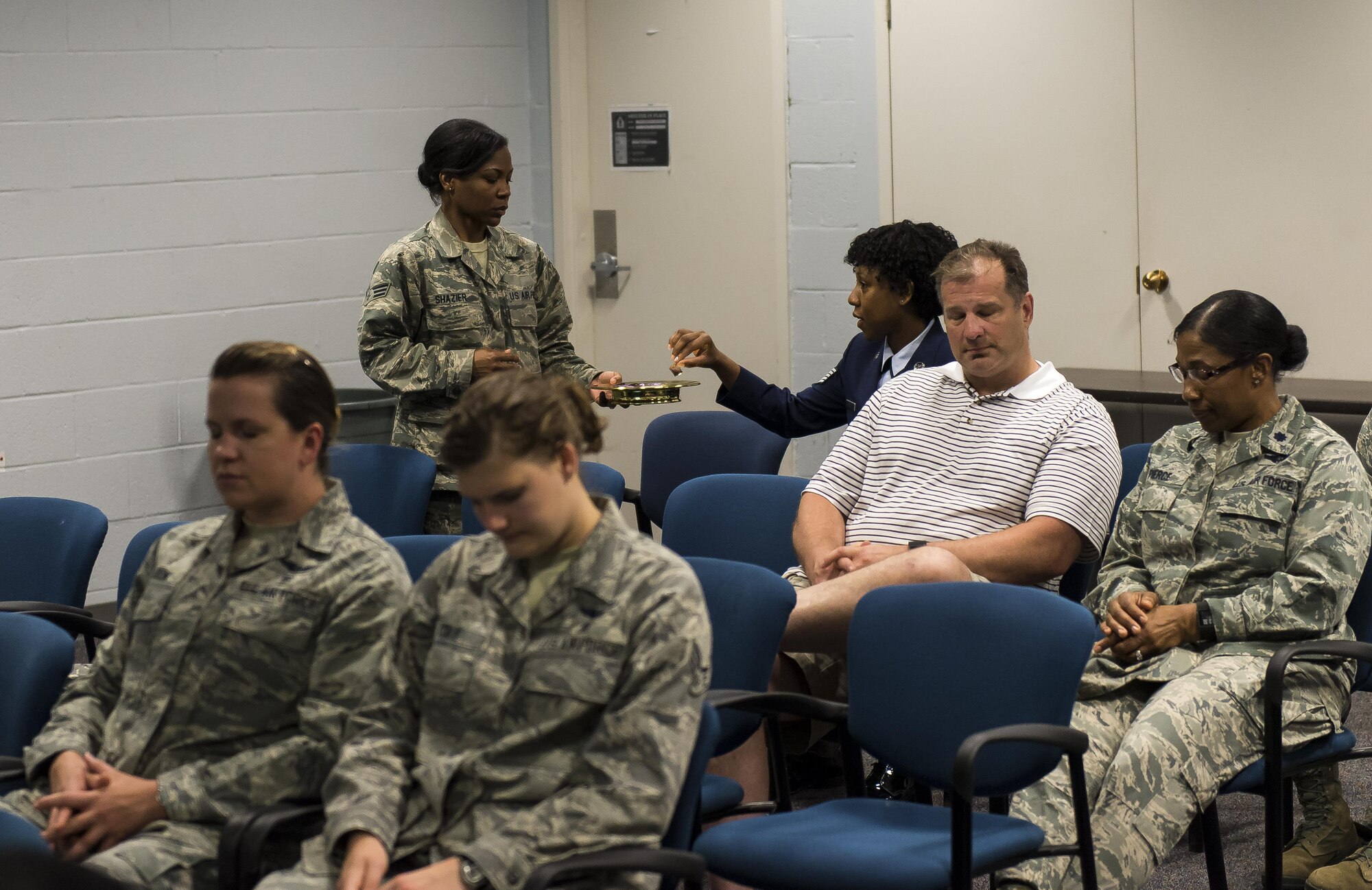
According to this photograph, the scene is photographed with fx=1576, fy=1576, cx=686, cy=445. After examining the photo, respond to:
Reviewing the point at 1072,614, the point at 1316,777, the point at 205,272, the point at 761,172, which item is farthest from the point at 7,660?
the point at 761,172

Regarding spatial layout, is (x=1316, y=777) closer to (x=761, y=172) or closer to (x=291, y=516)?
(x=291, y=516)

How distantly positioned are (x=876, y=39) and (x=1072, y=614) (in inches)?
124

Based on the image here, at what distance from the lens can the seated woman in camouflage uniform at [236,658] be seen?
2146 millimetres

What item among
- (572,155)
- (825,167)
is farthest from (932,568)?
(572,155)

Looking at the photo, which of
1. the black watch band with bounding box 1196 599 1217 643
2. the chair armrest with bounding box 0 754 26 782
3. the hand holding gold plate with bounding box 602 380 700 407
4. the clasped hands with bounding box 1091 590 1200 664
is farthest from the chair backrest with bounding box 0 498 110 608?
the black watch band with bounding box 1196 599 1217 643

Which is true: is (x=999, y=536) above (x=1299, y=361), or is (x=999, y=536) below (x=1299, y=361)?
below

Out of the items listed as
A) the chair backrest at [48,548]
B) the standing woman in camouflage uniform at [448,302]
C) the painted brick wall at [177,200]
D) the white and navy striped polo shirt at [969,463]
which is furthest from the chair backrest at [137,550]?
the painted brick wall at [177,200]

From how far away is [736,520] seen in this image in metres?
3.53

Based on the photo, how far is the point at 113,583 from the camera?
4.99 meters

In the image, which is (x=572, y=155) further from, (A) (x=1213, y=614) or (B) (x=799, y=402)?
(A) (x=1213, y=614)

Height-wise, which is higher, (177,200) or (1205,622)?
(177,200)

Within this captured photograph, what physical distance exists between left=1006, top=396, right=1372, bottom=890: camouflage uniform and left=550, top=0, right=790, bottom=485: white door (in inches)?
99.0

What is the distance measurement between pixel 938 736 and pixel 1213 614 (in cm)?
71

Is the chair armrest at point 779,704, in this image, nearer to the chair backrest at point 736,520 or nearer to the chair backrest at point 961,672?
the chair backrest at point 961,672
